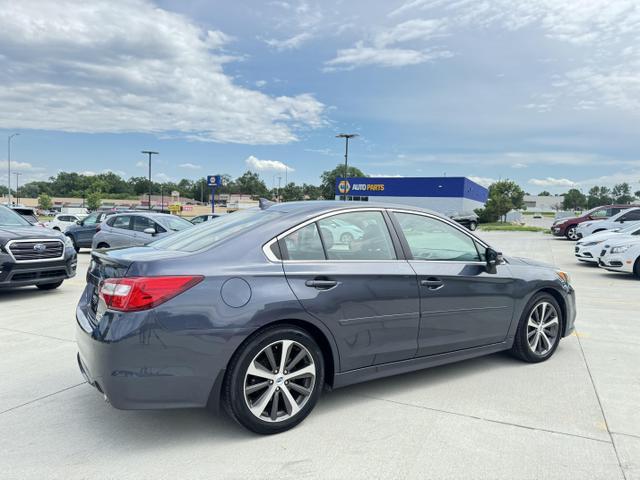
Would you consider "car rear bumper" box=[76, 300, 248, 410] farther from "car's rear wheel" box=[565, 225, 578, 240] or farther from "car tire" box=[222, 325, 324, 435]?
"car's rear wheel" box=[565, 225, 578, 240]

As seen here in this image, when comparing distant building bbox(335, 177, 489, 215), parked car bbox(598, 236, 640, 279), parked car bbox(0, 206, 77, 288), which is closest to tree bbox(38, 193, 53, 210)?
distant building bbox(335, 177, 489, 215)

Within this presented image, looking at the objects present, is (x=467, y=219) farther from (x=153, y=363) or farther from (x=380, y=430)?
(x=153, y=363)

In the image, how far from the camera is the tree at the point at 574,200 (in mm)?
129500

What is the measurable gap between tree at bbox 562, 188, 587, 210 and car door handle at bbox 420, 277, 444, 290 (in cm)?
14022

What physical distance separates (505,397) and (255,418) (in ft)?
6.83

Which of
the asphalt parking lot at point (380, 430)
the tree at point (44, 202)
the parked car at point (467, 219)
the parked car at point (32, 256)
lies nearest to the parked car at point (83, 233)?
the parked car at point (32, 256)

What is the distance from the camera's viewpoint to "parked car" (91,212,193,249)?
12.5 m

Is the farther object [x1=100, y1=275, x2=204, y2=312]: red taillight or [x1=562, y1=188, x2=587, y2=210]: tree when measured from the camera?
[x1=562, y1=188, x2=587, y2=210]: tree

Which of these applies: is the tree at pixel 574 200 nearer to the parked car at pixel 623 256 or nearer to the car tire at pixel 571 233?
the car tire at pixel 571 233

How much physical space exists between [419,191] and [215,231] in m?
58.6

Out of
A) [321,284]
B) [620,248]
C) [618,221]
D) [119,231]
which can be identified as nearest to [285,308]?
[321,284]

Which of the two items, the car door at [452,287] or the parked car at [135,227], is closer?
the car door at [452,287]

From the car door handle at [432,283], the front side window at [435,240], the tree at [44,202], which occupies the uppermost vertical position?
the front side window at [435,240]

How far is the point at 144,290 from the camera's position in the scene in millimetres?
2936
